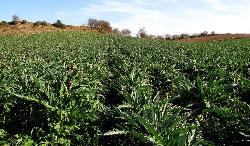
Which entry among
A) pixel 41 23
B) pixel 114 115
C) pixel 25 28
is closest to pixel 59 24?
pixel 41 23

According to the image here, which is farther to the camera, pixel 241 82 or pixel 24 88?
pixel 241 82

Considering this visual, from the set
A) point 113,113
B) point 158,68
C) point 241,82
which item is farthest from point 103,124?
point 158,68

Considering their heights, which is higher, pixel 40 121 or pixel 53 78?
pixel 53 78

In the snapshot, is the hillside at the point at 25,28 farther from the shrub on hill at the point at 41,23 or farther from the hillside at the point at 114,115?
the hillside at the point at 114,115

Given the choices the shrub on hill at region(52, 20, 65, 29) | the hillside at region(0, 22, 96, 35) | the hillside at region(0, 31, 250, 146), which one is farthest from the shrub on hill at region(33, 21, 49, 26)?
the hillside at region(0, 31, 250, 146)

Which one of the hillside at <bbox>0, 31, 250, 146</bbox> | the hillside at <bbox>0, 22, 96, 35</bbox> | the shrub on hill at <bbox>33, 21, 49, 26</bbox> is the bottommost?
the hillside at <bbox>0, 31, 250, 146</bbox>

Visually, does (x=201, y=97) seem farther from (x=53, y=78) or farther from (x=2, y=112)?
(x=2, y=112)

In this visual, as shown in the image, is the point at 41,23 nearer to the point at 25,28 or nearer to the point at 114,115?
the point at 25,28

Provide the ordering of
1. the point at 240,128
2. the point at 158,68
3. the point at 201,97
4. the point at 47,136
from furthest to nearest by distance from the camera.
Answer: the point at 158,68
the point at 201,97
the point at 47,136
the point at 240,128

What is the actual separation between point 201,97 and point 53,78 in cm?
320

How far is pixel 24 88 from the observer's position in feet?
27.5

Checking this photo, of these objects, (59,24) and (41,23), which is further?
(59,24)

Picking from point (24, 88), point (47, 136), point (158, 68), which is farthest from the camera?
point (158, 68)

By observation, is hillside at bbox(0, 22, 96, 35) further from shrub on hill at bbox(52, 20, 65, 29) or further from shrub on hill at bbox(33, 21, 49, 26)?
shrub on hill at bbox(52, 20, 65, 29)
